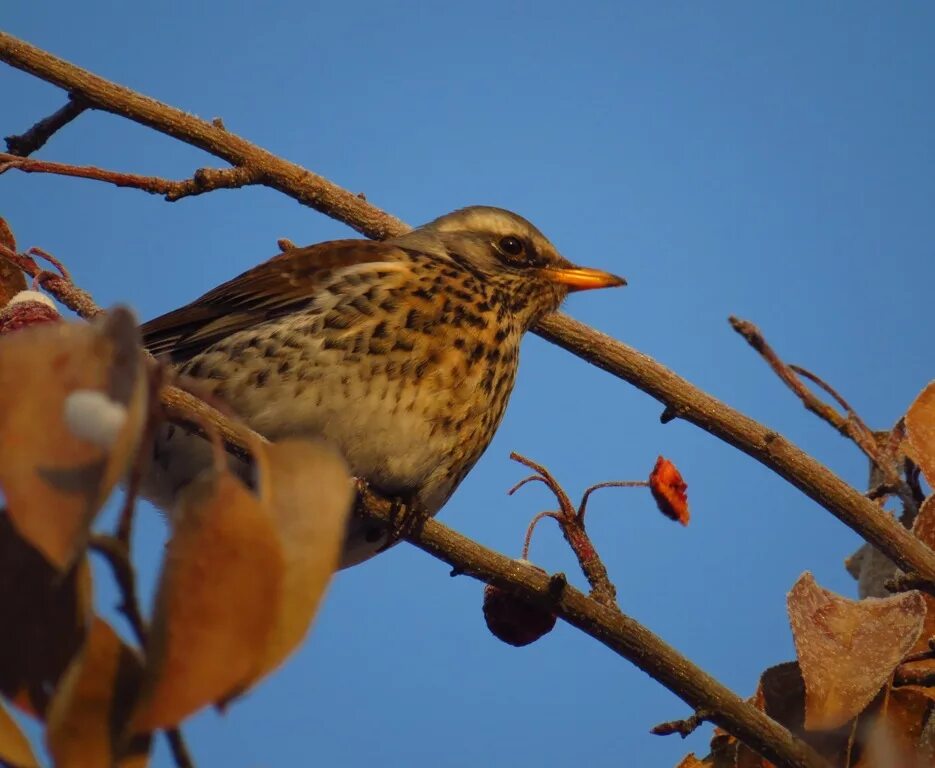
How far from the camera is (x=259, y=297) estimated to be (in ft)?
9.34

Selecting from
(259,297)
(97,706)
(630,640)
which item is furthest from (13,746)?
(259,297)

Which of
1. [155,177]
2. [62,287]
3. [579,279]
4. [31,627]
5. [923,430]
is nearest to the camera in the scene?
[31,627]

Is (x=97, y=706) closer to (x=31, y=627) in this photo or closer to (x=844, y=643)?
(x=31, y=627)

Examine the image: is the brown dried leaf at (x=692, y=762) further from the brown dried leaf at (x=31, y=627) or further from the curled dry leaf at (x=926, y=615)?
the brown dried leaf at (x=31, y=627)

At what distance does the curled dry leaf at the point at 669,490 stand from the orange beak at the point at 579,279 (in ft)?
2.60

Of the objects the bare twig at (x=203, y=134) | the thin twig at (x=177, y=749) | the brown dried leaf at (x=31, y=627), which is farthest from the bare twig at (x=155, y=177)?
the thin twig at (x=177, y=749)

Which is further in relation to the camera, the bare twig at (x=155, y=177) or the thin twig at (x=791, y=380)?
the thin twig at (x=791, y=380)

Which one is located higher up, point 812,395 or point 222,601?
point 812,395

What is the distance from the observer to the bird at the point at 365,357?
8.09 ft

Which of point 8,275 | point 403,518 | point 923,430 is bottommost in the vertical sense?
point 403,518

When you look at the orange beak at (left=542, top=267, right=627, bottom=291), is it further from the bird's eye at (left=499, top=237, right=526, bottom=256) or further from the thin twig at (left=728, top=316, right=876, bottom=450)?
the thin twig at (left=728, top=316, right=876, bottom=450)

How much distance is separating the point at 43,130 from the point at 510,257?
122cm

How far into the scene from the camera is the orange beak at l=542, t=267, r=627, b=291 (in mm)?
3164

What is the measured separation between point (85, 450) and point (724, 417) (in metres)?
1.68
